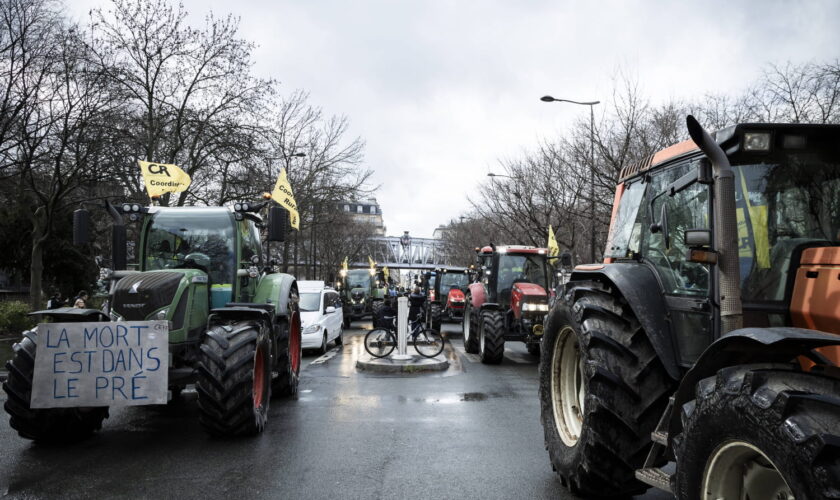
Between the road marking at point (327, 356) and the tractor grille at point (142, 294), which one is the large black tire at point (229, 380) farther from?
the road marking at point (327, 356)

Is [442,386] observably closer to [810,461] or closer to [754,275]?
[754,275]

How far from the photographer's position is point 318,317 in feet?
52.9

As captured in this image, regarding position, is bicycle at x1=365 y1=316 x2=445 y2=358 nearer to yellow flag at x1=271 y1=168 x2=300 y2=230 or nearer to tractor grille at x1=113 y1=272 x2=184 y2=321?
yellow flag at x1=271 y1=168 x2=300 y2=230

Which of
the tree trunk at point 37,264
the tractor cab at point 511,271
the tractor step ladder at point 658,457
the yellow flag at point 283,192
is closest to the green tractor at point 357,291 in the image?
the tree trunk at point 37,264

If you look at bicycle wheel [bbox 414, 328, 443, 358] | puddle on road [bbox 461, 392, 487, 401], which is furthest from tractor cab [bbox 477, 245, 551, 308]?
puddle on road [bbox 461, 392, 487, 401]

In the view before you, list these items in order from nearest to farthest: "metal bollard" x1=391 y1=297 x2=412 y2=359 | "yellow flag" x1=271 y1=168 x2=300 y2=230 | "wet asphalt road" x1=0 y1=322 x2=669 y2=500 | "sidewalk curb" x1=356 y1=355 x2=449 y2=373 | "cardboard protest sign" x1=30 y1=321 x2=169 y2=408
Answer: "wet asphalt road" x1=0 y1=322 x2=669 y2=500, "cardboard protest sign" x1=30 y1=321 x2=169 y2=408, "yellow flag" x1=271 y1=168 x2=300 y2=230, "sidewalk curb" x1=356 y1=355 x2=449 y2=373, "metal bollard" x1=391 y1=297 x2=412 y2=359

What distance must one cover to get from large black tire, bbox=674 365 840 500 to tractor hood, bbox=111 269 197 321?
213 inches

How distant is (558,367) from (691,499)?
2416 millimetres

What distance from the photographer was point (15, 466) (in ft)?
18.1

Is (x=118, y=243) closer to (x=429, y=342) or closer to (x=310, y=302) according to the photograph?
(x=429, y=342)

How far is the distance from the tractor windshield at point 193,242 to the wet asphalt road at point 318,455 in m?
1.84

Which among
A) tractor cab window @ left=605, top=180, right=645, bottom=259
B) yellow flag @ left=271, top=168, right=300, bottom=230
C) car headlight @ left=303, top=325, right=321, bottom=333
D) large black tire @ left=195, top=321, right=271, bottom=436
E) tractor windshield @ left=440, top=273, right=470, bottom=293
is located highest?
yellow flag @ left=271, top=168, right=300, bottom=230

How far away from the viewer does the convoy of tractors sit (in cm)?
250

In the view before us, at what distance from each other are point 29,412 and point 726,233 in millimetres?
6081
